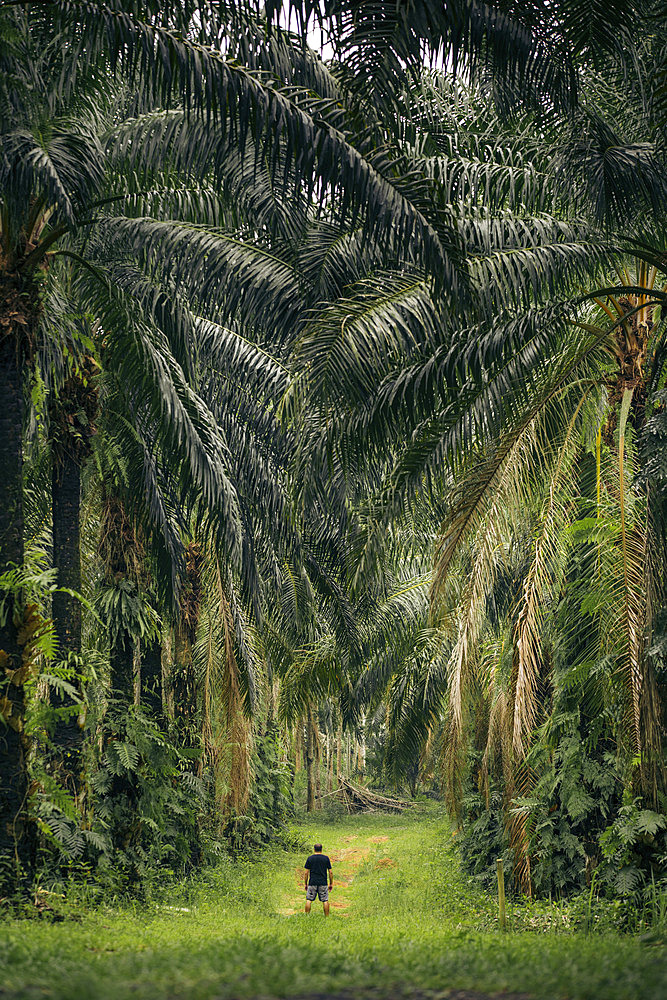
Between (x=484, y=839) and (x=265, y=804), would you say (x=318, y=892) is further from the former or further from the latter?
(x=265, y=804)

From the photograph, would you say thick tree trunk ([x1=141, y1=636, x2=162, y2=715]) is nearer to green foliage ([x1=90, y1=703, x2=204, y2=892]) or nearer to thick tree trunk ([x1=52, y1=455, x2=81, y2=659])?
green foliage ([x1=90, y1=703, x2=204, y2=892])

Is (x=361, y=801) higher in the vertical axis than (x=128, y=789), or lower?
lower

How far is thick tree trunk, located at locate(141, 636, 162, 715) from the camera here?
48.3ft

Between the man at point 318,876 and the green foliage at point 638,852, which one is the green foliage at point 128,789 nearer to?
the man at point 318,876

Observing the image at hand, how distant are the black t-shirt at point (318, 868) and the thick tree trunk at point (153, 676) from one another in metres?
3.21

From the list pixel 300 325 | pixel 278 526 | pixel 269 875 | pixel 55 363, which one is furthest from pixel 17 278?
pixel 269 875

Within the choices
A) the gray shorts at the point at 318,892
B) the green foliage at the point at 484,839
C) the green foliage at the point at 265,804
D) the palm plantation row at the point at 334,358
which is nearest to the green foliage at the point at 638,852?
the palm plantation row at the point at 334,358

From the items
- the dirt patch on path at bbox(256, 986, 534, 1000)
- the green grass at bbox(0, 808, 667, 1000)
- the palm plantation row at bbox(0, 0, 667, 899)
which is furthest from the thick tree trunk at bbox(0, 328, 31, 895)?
the dirt patch on path at bbox(256, 986, 534, 1000)

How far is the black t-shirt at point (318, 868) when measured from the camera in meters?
14.8

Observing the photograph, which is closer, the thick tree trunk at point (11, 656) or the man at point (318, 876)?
the thick tree trunk at point (11, 656)

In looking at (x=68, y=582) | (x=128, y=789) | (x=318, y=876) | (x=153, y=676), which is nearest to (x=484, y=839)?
(x=318, y=876)

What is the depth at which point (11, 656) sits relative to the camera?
328 inches

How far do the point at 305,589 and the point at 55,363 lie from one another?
16.2 ft

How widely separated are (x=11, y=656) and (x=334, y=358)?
3.70 meters
